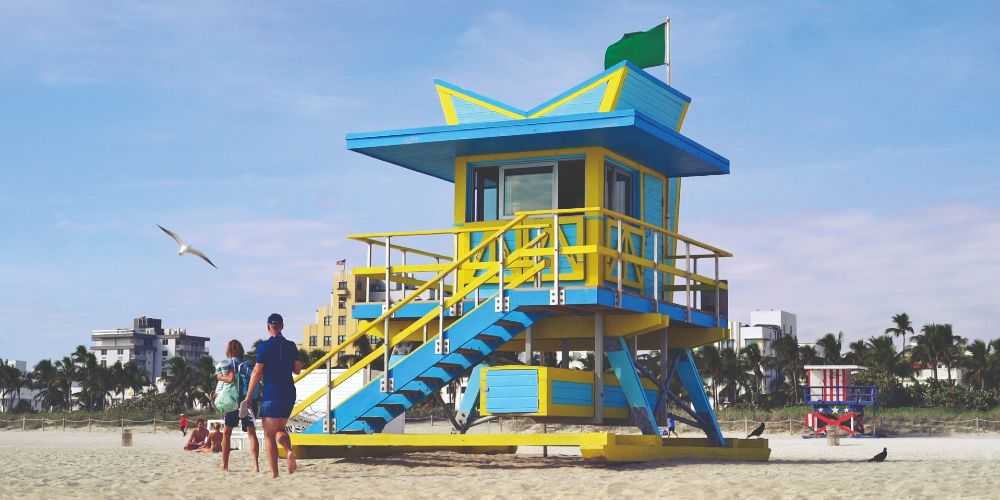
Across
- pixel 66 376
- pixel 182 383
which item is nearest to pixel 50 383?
pixel 66 376

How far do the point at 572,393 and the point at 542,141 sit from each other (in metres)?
4.17

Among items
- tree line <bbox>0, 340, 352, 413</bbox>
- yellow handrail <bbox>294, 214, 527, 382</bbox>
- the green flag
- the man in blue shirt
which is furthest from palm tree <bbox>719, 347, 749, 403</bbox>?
the man in blue shirt

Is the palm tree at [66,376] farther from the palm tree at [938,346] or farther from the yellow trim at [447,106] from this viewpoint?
the yellow trim at [447,106]

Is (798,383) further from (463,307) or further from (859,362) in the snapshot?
(463,307)

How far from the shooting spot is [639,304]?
1920 centimetres

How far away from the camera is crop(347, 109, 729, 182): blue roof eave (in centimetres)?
1916

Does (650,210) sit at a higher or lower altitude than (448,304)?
higher

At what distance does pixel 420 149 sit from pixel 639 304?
4.64m

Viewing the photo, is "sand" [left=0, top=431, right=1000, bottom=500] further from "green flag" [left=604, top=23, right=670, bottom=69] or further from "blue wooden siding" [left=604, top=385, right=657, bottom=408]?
"green flag" [left=604, top=23, right=670, bottom=69]

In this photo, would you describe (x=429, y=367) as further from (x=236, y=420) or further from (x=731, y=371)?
(x=731, y=371)

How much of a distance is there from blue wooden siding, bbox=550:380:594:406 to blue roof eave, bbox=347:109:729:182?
3876 millimetres

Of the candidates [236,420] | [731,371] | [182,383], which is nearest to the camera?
[236,420]

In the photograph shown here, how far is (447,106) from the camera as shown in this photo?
21969mm

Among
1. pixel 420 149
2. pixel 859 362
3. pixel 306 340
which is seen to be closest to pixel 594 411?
pixel 420 149
